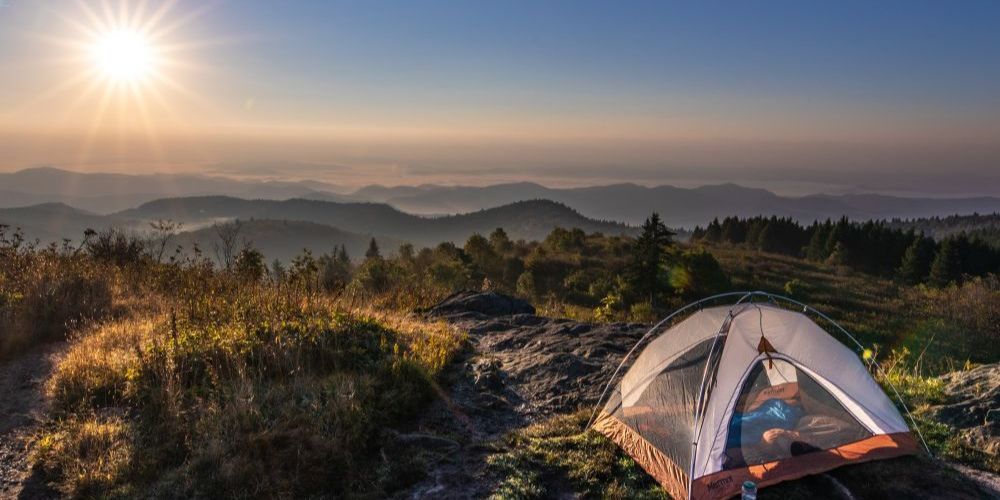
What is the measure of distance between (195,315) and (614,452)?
7484 mm

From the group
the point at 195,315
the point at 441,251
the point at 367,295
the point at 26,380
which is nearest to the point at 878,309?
the point at 441,251

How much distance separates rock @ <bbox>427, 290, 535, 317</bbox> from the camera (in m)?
13.3

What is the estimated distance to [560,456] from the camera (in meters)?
5.98

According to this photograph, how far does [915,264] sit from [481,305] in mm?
78369

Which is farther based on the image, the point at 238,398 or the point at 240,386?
the point at 240,386

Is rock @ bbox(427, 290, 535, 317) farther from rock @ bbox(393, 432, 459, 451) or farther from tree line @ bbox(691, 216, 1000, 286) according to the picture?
tree line @ bbox(691, 216, 1000, 286)

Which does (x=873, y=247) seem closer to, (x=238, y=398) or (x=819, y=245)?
(x=819, y=245)

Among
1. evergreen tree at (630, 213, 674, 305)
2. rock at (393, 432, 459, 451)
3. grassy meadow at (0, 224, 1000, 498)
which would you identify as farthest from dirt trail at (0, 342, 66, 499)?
evergreen tree at (630, 213, 674, 305)

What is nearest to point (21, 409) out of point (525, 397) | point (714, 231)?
point (525, 397)

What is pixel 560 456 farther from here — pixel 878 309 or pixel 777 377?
pixel 878 309

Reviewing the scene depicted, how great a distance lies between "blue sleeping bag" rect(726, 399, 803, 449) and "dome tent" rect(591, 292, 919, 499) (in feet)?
0.04

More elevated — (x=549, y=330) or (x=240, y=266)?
(x=240, y=266)

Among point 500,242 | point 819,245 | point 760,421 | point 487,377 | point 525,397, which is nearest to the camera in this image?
point 760,421

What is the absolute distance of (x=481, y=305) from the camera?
536 inches
